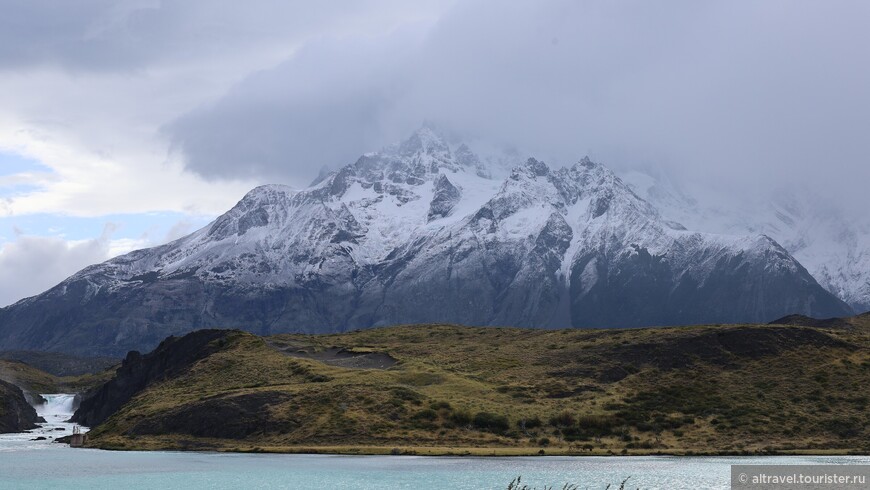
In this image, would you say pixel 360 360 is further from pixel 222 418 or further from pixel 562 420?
pixel 562 420

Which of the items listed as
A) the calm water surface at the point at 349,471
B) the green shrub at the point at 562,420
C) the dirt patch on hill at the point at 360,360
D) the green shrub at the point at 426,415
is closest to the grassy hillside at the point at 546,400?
the green shrub at the point at 562,420

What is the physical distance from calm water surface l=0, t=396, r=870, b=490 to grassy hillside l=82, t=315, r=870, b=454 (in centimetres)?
1185

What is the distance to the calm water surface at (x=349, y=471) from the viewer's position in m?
95.4

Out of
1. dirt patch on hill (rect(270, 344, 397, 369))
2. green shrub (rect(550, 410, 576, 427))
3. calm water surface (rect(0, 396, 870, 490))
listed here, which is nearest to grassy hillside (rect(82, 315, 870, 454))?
green shrub (rect(550, 410, 576, 427))

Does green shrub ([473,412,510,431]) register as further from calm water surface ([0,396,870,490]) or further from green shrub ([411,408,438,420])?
calm water surface ([0,396,870,490])

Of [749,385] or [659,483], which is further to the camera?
[749,385]

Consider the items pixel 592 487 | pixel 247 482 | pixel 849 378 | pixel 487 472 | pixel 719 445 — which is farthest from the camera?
pixel 849 378

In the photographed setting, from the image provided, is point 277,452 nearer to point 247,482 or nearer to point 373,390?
point 373,390

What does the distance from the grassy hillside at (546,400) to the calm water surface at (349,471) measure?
1185 cm

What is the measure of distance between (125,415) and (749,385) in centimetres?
9673

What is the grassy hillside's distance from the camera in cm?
14088

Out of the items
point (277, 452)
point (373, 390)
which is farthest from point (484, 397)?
point (277, 452)

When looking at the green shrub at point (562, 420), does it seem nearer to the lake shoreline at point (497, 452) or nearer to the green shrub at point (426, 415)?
the lake shoreline at point (497, 452)

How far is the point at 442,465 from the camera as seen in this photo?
11431 cm
